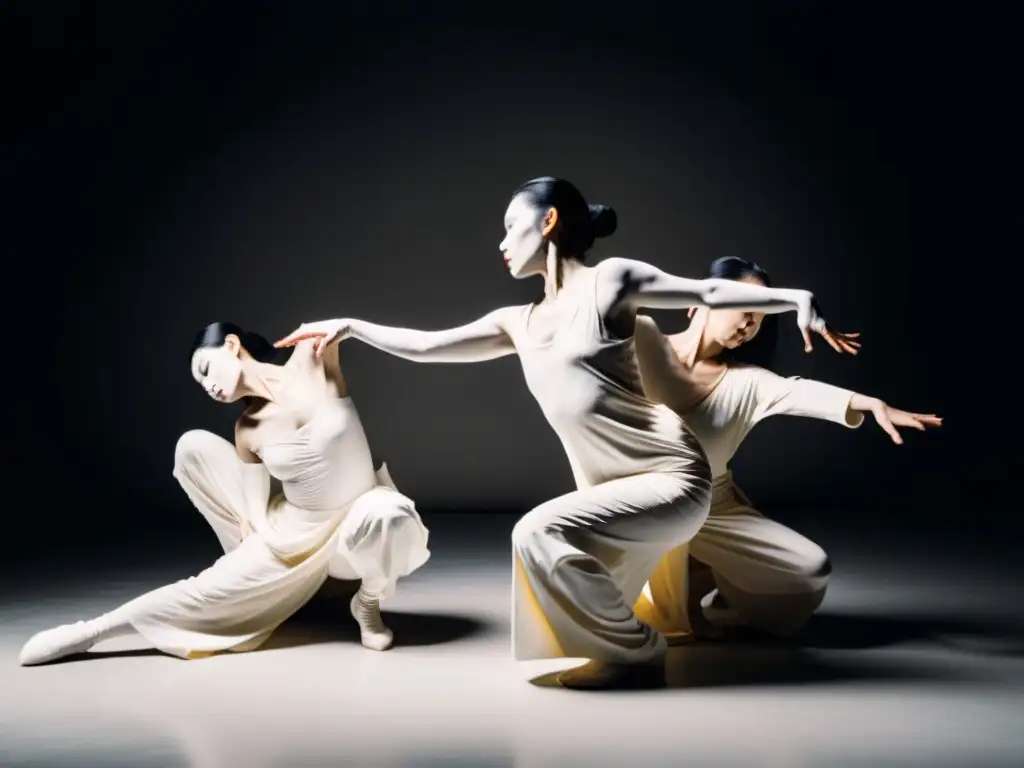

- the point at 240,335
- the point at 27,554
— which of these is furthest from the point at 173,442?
the point at 240,335

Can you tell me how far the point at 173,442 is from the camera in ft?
22.7

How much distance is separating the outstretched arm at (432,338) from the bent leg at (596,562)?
0.54 meters

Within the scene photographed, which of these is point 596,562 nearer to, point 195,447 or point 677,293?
point 677,293

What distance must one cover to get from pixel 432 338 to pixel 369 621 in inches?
34.6

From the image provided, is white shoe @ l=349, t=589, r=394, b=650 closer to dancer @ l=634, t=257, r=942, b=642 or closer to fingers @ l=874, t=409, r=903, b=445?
dancer @ l=634, t=257, r=942, b=642

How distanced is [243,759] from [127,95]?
4.56 metres

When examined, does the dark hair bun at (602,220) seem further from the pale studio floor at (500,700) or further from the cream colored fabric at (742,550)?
the pale studio floor at (500,700)

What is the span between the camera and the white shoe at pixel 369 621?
13.1ft

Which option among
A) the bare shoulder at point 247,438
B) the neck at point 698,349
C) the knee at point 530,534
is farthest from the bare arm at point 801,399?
the bare shoulder at point 247,438

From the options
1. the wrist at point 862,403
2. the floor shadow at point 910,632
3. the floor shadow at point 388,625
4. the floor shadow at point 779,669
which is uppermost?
the wrist at point 862,403

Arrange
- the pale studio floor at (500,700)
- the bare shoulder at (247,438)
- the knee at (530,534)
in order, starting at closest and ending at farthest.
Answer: the pale studio floor at (500,700) → the knee at (530,534) → the bare shoulder at (247,438)

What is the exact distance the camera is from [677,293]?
3.58 m

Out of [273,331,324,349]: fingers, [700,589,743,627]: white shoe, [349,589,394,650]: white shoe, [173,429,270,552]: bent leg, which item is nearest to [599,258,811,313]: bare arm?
[273,331,324,349]: fingers

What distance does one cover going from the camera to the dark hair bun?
3.77 m
